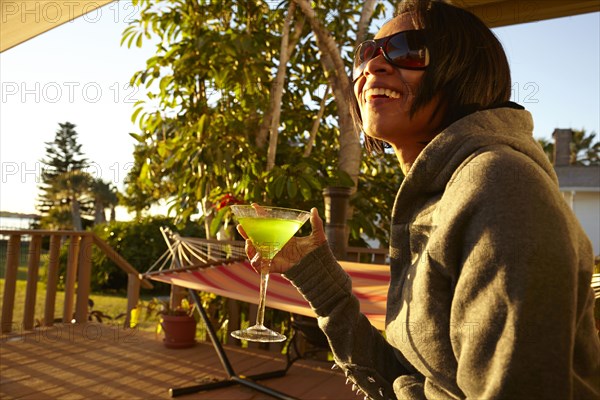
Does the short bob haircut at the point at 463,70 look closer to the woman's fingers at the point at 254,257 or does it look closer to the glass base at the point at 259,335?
the woman's fingers at the point at 254,257

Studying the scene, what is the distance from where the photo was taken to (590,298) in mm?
770

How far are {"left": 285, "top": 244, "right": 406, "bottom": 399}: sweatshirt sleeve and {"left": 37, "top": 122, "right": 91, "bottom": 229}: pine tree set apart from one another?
35.8 metres

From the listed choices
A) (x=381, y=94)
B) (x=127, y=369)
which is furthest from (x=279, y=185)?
(x=381, y=94)

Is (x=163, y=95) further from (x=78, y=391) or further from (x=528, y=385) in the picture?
(x=528, y=385)

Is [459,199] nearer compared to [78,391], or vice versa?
[459,199]

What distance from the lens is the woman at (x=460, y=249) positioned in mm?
599

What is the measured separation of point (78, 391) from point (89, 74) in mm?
2208

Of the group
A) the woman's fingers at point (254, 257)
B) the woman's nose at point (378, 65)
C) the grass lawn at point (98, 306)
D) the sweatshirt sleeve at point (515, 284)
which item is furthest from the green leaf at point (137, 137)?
the sweatshirt sleeve at point (515, 284)

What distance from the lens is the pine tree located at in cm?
3722

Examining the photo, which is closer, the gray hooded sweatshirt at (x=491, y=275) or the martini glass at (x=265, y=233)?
the gray hooded sweatshirt at (x=491, y=275)

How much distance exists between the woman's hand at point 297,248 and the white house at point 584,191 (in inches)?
834

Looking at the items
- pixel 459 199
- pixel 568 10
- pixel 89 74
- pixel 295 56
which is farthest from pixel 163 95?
pixel 459 199

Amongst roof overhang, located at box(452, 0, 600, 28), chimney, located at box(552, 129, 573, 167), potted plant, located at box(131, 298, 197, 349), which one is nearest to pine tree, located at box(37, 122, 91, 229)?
chimney, located at box(552, 129, 573, 167)

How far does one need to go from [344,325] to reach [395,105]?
519 mm
